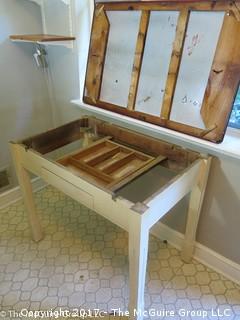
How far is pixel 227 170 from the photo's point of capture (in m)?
1.23

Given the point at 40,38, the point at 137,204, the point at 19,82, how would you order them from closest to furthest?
1. the point at 137,204
2. the point at 40,38
3. the point at 19,82

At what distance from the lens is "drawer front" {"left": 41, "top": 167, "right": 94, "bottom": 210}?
1106 mm

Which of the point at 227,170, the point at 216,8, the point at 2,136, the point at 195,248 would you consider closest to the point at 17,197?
the point at 2,136

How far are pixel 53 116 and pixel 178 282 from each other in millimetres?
1445

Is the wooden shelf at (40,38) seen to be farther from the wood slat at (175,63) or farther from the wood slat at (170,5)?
the wood slat at (175,63)

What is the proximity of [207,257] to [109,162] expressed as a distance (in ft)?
2.62

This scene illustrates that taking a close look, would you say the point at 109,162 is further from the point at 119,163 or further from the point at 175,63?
the point at 175,63

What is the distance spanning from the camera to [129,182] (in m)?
1.08

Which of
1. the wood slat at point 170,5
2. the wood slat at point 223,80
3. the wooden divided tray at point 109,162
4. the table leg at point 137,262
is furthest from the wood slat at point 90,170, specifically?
the wood slat at point 170,5

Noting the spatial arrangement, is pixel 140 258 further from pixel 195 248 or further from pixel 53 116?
pixel 53 116

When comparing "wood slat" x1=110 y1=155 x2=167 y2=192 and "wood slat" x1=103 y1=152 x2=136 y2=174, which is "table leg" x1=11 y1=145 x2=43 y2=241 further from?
"wood slat" x1=110 y1=155 x2=167 y2=192

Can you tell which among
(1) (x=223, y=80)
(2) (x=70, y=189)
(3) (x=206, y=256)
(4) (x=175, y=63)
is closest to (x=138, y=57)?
(4) (x=175, y=63)

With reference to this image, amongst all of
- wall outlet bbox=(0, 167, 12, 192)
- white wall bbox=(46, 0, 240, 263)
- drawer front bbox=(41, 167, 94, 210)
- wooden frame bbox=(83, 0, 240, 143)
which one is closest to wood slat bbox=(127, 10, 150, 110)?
wooden frame bbox=(83, 0, 240, 143)

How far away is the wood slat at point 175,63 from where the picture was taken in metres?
1.15
